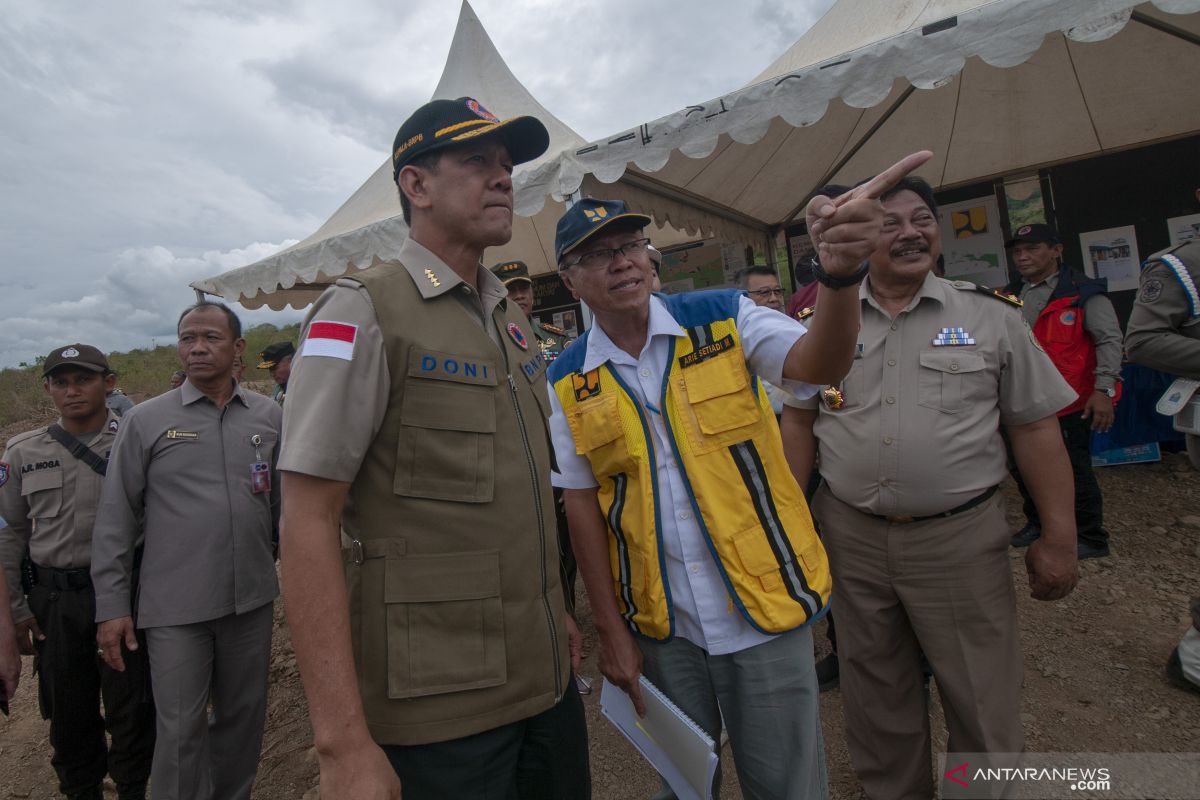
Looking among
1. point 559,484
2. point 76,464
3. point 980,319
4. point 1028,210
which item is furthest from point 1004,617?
point 1028,210

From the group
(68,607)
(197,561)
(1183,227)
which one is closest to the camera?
(197,561)

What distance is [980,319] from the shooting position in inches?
72.4

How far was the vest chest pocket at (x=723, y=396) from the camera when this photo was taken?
1524 mm

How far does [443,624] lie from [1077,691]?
116 inches

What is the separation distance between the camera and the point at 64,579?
8.39 feet

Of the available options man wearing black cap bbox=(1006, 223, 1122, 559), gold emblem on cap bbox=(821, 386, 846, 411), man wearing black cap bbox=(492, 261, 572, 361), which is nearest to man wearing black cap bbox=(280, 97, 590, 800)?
gold emblem on cap bbox=(821, 386, 846, 411)

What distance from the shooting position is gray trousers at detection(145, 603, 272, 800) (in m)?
2.22

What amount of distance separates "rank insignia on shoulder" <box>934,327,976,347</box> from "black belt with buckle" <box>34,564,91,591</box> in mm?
3402

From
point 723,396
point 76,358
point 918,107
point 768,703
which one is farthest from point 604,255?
point 918,107

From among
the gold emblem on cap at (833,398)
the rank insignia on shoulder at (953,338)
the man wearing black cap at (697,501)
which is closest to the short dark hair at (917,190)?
the rank insignia on shoulder at (953,338)

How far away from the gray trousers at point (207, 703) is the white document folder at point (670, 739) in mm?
1627

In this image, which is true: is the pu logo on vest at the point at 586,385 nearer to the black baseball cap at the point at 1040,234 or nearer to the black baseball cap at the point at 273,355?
the black baseball cap at the point at 1040,234

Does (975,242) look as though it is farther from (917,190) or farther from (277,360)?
(277,360)

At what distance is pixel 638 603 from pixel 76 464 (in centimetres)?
263
